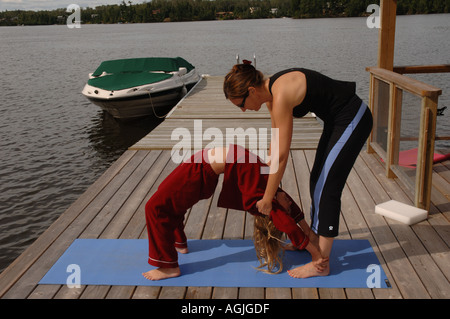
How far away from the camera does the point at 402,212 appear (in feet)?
13.7

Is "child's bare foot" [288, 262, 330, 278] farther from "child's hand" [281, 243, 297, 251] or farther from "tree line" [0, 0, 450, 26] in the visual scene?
"tree line" [0, 0, 450, 26]

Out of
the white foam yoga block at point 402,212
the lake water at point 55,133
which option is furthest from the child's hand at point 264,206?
the lake water at point 55,133

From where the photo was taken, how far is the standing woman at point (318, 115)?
2850 millimetres

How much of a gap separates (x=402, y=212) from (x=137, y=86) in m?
9.42

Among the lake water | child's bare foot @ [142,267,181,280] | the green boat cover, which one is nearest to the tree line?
the lake water

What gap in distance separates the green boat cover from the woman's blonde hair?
992cm

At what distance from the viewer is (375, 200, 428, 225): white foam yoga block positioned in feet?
13.4

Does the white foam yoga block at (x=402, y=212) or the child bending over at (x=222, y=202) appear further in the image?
the white foam yoga block at (x=402, y=212)

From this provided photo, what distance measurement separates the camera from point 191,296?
3088 mm

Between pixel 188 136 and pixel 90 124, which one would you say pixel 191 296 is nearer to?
pixel 188 136

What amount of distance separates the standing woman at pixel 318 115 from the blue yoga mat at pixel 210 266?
8.1 inches

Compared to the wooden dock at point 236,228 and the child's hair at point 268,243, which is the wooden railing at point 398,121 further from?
the child's hair at point 268,243
